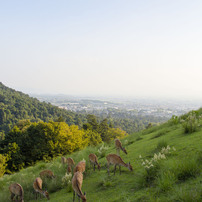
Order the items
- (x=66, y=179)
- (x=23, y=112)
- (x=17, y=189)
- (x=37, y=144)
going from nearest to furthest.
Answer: (x=17, y=189) → (x=66, y=179) → (x=37, y=144) → (x=23, y=112)

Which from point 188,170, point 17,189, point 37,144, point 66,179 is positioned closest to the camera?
point 188,170

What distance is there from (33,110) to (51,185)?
113 m

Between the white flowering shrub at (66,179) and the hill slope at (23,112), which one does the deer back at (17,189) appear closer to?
the white flowering shrub at (66,179)

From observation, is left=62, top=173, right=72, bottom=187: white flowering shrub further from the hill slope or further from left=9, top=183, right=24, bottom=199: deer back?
the hill slope

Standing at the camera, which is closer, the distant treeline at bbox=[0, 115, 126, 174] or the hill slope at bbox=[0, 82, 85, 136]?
the distant treeline at bbox=[0, 115, 126, 174]

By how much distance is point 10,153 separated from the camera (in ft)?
96.4

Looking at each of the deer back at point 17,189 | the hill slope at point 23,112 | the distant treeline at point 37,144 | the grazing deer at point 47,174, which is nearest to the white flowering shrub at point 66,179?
the grazing deer at point 47,174

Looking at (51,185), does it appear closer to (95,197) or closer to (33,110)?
(95,197)

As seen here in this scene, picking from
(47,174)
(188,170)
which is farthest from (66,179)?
(188,170)

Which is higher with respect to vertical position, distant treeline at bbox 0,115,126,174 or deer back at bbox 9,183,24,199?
deer back at bbox 9,183,24,199

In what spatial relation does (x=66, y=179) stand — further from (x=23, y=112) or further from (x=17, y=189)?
(x=23, y=112)

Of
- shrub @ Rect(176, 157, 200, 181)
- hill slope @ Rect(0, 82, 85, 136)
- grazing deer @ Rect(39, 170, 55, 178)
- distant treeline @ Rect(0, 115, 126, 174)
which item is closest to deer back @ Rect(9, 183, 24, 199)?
grazing deer @ Rect(39, 170, 55, 178)

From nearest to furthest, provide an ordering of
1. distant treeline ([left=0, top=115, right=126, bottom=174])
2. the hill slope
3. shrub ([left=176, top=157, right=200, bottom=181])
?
shrub ([left=176, top=157, right=200, bottom=181]), distant treeline ([left=0, top=115, right=126, bottom=174]), the hill slope

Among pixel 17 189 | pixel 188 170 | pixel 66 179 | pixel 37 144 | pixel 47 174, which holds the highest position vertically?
pixel 188 170
